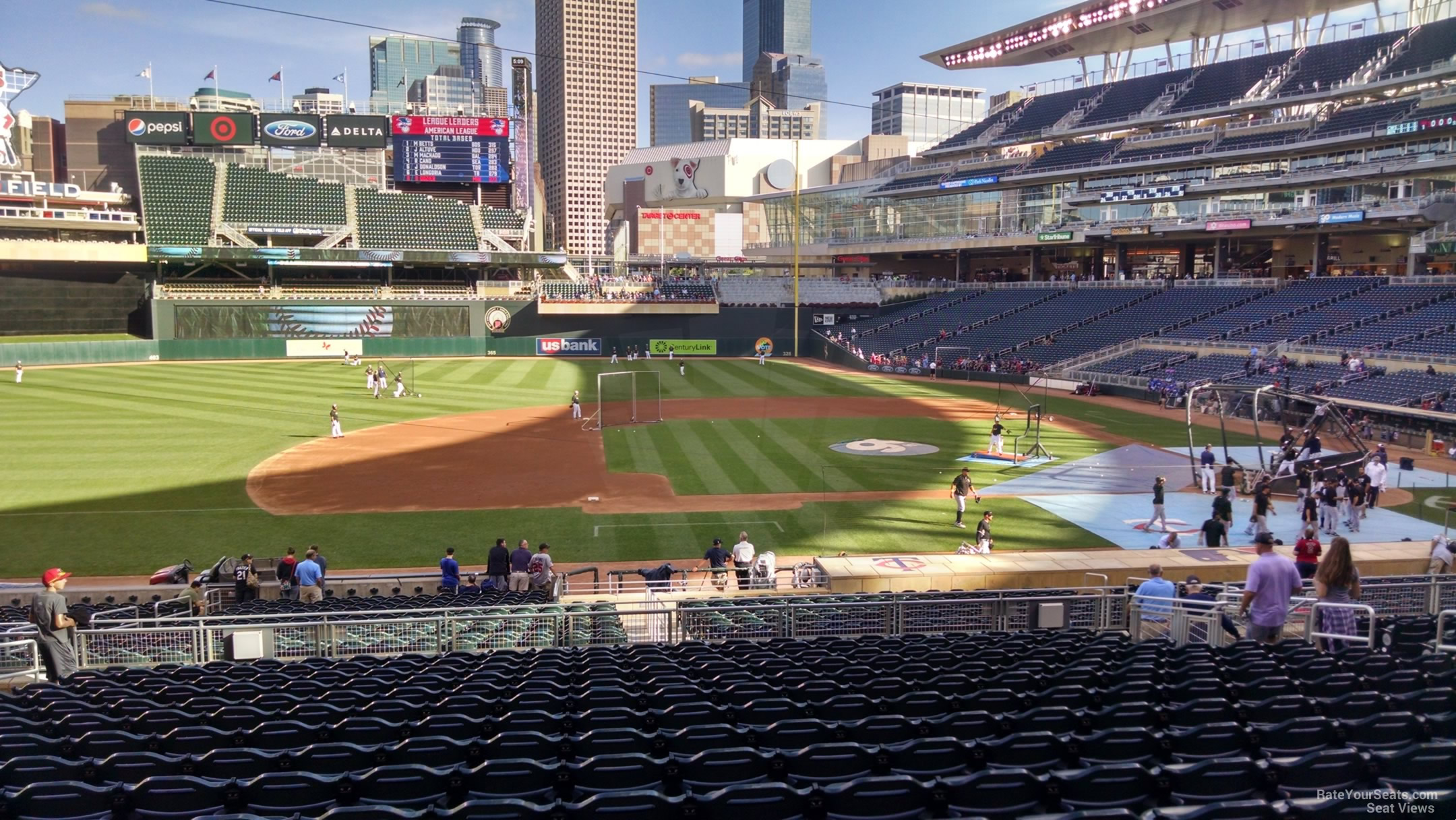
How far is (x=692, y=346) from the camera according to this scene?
2859 inches

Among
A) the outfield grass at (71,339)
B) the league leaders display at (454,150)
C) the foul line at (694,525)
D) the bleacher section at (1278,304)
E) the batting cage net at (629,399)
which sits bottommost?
the foul line at (694,525)

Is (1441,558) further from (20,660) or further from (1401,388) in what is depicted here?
(1401,388)

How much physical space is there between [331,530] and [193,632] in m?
11.5

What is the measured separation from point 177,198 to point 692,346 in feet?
132

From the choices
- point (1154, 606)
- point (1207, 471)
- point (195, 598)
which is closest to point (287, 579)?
point (195, 598)

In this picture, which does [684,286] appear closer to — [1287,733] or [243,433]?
[243,433]

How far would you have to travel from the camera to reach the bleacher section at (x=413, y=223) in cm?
7344

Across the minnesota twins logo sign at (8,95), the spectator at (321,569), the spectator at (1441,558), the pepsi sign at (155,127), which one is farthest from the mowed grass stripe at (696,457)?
the pepsi sign at (155,127)

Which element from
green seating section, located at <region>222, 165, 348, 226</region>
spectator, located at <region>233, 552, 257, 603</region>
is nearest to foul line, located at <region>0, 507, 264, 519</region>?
spectator, located at <region>233, 552, 257, 603</region>

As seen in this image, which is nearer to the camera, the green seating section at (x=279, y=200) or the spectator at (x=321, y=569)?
the spectator at (x=321, y=569)

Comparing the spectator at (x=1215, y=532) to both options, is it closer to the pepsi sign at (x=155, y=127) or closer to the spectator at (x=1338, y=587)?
A: the spectator at (x=1338, y=587)

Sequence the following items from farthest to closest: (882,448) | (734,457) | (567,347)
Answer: (567,347) < (882,448) < (734,457)

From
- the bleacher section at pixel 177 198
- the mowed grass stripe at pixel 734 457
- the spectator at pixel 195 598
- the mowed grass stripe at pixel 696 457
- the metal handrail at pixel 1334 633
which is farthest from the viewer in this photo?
the bleacher section at pixel 177 198

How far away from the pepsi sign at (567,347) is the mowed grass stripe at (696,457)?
3307cm
